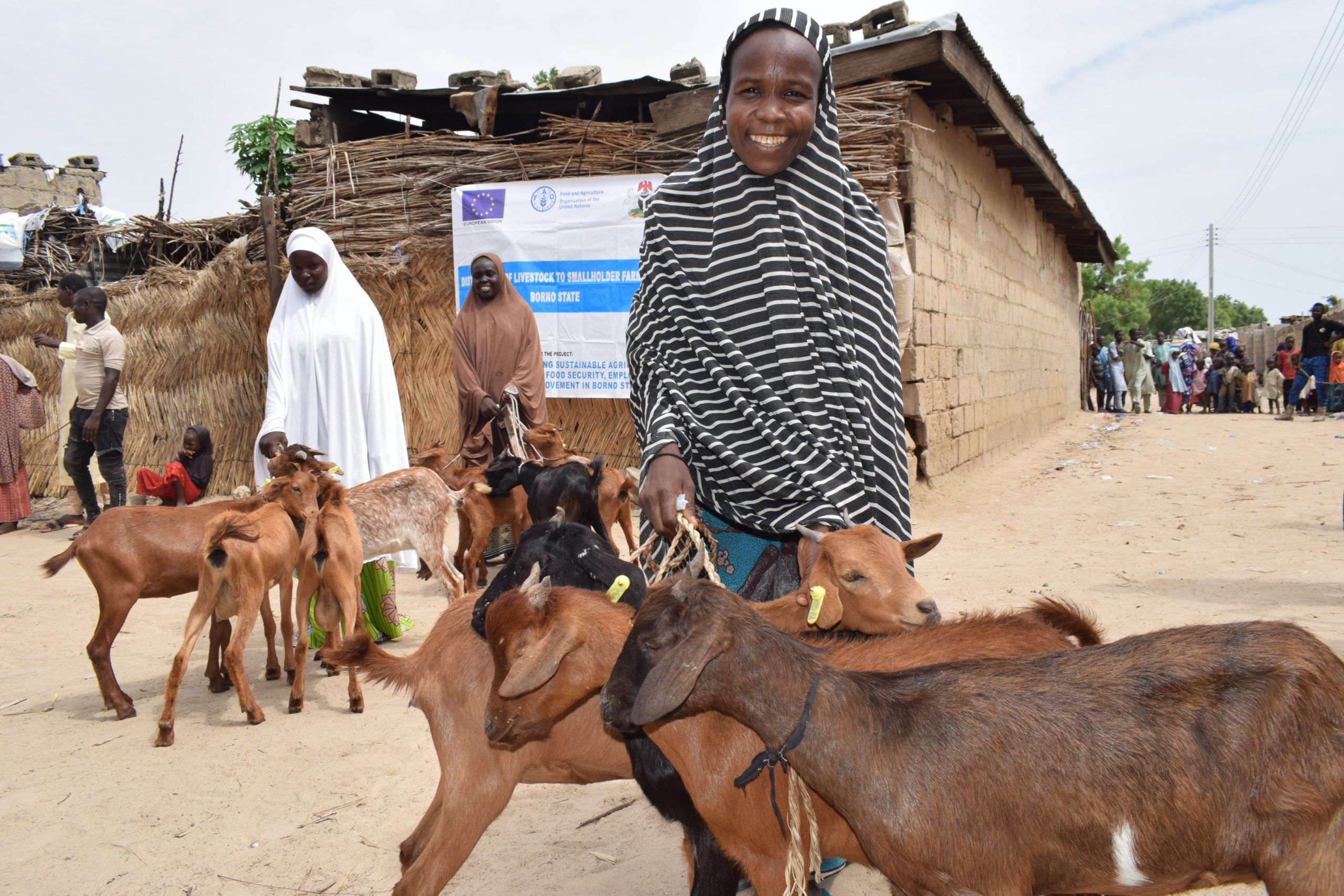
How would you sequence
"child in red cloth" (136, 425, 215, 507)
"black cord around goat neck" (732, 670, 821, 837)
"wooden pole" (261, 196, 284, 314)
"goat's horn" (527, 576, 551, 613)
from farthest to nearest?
1. "wooden pole" (261, 196, 284, 314)
2. "child in red cloth" (136, 425, 215, 507)
3. "goat's horn" (527, 576, 551, 613)
4. "black cord around goat neck" (732, 670, 821, 837)

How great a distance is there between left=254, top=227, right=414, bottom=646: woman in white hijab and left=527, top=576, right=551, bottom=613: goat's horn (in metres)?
3.78

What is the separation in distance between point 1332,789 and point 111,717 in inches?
209

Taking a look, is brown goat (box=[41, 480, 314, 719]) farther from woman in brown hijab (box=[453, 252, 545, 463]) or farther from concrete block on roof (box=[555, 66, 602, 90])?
concrete block on roof (box=[555, 66, 602, 90])

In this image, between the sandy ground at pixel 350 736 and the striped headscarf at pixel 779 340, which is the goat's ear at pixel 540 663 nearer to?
the striped headscarf at pixel 779 340

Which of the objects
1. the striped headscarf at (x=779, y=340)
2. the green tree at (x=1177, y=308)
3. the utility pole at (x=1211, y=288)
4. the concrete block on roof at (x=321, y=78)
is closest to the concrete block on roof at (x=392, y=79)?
the concrete block on roof at (x=321, y=78)

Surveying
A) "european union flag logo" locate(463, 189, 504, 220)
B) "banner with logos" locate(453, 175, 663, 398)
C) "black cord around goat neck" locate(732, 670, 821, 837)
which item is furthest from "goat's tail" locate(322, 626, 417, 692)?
"european union flag logo" locate(463, 189, 504, 220)

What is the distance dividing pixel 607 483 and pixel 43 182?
19.0m

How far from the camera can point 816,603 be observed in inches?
94.1

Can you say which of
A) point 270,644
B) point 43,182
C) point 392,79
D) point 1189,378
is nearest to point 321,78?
point 392,79

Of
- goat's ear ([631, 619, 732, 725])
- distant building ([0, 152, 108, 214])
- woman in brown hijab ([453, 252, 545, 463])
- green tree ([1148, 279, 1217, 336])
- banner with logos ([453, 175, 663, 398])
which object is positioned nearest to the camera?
goat's ear ([631, 619, 732, 725])

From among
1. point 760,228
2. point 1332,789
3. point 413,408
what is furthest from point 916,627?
point 413,408

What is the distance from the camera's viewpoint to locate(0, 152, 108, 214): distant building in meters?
18.7

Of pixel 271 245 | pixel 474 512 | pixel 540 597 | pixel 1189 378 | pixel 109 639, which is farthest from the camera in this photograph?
pixel 1189 378

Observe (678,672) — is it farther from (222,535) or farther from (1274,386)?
(1274,386)
